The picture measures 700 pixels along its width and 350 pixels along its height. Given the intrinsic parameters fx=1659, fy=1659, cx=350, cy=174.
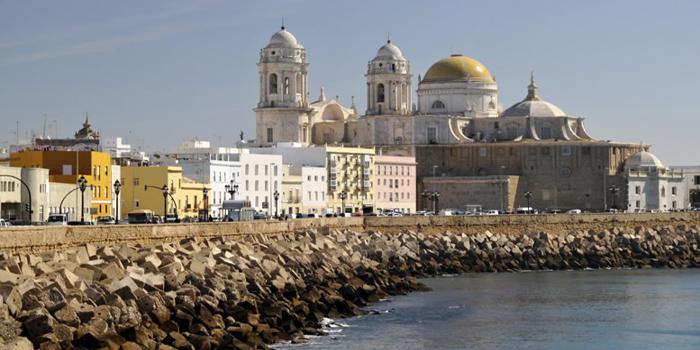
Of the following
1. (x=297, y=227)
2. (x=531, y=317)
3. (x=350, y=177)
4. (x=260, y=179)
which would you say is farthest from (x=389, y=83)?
(x=531, y=317)

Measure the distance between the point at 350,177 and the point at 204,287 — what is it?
7578 centimetres

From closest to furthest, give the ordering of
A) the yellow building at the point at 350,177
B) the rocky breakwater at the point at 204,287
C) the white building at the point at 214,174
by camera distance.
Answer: the rocky breakwater at the point at 204,287
the white building at the point at 214,174
the yellow building at the point at 350,177

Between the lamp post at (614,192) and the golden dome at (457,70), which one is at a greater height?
the golden dome at (457,70)

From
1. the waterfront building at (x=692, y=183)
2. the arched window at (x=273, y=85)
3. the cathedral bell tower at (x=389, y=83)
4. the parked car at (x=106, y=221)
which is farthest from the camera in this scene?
the waterfront building at (x=692, y=183)

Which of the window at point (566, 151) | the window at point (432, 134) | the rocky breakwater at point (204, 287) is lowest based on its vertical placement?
the rocky breakwater at point (204, 287)

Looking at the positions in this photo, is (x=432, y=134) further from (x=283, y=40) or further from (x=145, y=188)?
(x=145, y=188)

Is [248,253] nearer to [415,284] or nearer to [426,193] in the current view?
[415,284]

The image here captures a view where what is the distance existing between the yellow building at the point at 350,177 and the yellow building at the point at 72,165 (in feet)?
116

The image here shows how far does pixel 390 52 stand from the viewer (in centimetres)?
12444

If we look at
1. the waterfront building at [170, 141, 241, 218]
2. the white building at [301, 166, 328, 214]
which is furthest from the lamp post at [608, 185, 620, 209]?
the waterfront building at [170, 141, 241, 218]

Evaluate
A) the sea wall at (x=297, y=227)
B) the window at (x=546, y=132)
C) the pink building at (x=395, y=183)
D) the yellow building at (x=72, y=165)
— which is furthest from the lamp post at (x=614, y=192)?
the yellow building at (x=72, y=165)

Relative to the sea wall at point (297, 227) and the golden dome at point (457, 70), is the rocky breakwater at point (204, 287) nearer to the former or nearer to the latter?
the sea wall at point (297, 227)

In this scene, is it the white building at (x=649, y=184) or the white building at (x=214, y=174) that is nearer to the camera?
the white building at (x=214, y=174)

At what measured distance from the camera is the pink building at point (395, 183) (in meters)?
119
